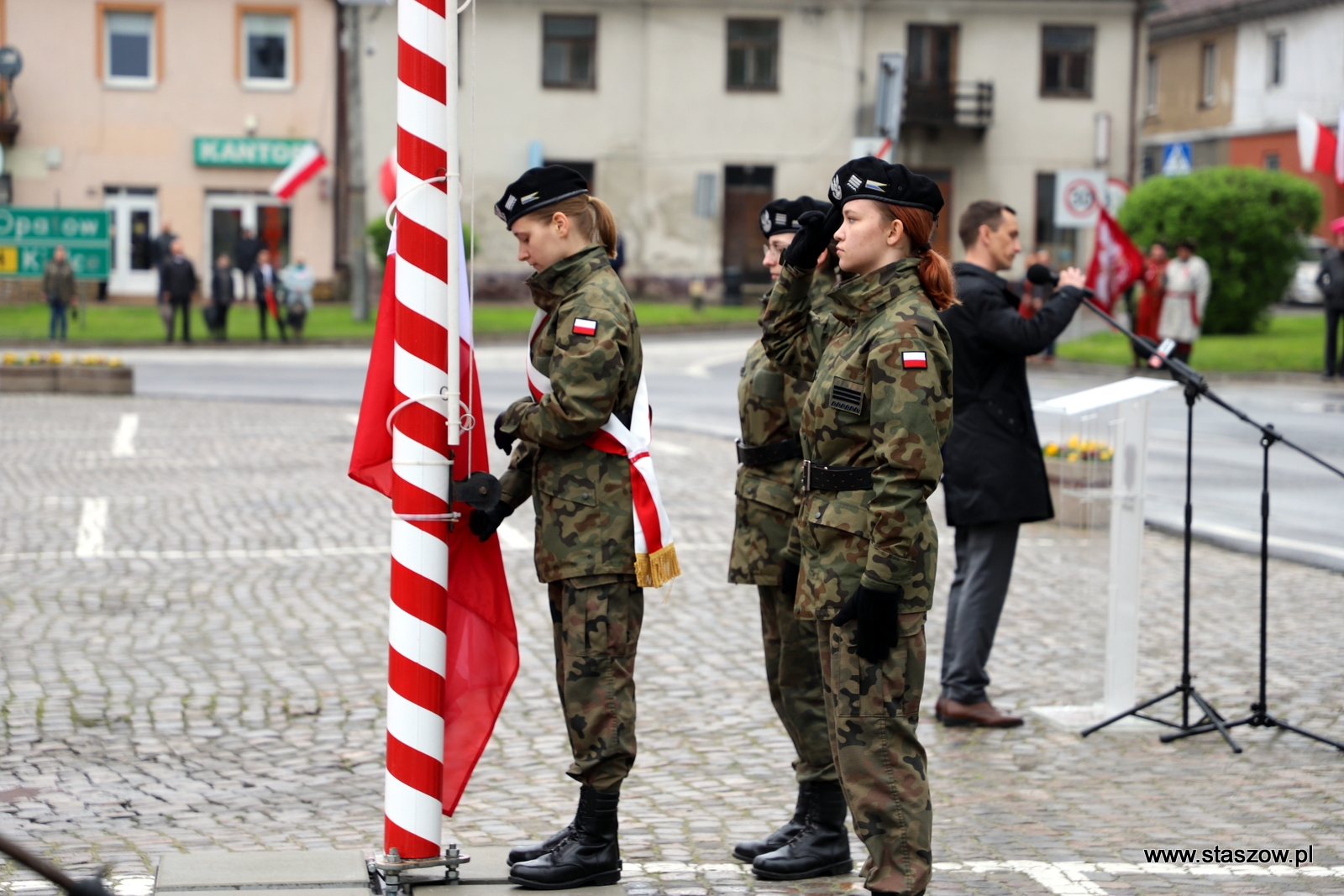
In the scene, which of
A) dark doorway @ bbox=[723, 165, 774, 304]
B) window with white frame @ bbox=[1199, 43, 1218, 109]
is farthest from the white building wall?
dark doorway @ bbox=[723, 165, 774, 304]

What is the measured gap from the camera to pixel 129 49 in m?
39.3

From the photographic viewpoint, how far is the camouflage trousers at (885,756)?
4.07 metres

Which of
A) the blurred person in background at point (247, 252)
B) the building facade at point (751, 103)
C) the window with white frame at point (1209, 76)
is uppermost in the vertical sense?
the window with white frame at point (1209, 76)

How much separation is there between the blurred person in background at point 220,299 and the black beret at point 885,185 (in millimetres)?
26450

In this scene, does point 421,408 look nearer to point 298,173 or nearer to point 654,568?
point 654,568

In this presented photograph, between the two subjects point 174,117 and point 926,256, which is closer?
point 926,256

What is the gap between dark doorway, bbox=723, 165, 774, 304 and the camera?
4241cm

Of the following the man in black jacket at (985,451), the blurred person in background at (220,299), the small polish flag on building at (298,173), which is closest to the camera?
the man in black jacket at (985,451)

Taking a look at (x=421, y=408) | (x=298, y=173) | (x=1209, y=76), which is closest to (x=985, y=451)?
(x=421, y=408)

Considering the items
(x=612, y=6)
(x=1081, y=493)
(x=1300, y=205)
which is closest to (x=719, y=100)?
(x=612, y=6)

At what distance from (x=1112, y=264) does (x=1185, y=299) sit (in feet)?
19.6

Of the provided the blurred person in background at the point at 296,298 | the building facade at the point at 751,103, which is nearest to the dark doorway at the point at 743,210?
the building facade at the point at 751,103

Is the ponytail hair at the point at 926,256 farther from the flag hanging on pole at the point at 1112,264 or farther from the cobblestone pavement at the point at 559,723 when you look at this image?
the flag hanging on pole at the point at 1112,264

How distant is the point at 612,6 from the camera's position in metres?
41.4
